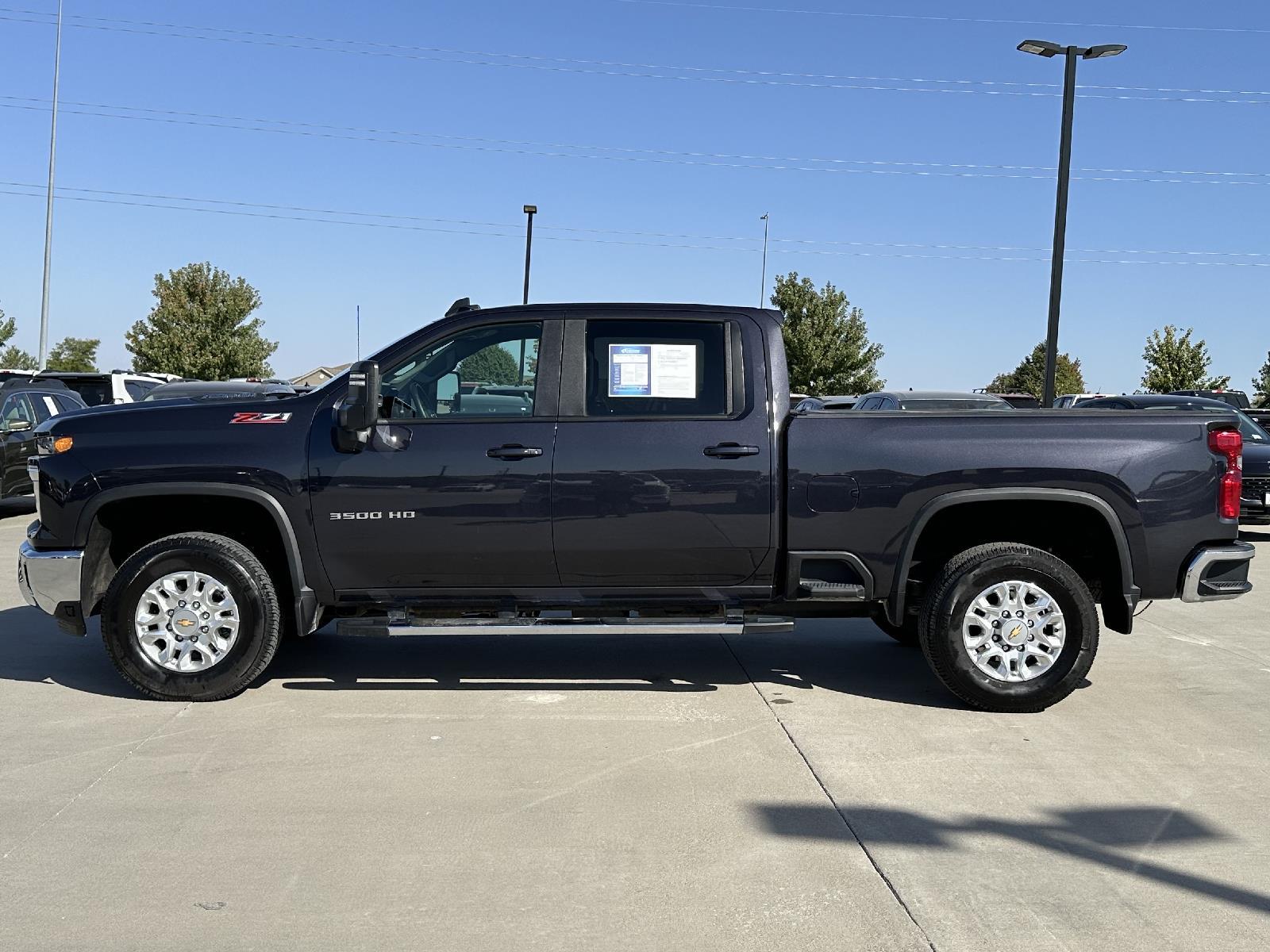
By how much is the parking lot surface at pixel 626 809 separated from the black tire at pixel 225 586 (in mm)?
129

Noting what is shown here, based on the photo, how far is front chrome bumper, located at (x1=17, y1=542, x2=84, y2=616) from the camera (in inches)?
243

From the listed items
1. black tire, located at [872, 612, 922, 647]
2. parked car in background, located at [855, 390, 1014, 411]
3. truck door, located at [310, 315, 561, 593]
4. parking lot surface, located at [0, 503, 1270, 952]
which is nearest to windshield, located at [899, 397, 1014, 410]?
parked car in background, located at [855, 390, 1014, 411]

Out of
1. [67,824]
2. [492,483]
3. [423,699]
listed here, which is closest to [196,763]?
[67,824]

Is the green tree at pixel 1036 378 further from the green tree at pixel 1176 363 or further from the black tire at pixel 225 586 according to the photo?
→ the black tire at pixel 225 586

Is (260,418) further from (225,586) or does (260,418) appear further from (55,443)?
(55,443)

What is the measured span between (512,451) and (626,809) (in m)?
2.10

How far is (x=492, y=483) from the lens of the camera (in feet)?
20.1

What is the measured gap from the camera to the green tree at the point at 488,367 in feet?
21.0

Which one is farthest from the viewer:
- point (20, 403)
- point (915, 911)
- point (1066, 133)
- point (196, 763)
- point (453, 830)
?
point (1066, 133)

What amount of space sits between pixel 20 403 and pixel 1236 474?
1378 centimetres

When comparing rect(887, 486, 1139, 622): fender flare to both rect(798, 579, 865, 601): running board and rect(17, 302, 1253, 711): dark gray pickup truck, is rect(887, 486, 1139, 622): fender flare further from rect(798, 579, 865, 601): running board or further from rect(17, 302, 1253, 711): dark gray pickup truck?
rect(798, 579, 865, 601): running board

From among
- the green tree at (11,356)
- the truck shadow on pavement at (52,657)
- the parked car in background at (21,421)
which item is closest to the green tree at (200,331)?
the green tree at (11,356)

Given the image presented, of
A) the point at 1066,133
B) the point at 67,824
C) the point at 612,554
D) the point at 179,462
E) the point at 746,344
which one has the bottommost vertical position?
the point at 67,824

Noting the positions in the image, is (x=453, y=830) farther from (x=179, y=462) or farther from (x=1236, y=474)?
(x=1236, y=474)
